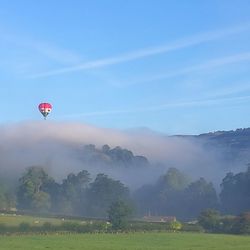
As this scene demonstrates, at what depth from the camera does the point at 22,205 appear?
611 feet

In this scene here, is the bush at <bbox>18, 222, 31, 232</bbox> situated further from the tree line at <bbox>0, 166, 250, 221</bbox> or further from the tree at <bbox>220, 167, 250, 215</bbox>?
the tree at <bbox>220, 167, 250, 215</bbox>

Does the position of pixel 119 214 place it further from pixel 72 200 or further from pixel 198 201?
pixel 198 201

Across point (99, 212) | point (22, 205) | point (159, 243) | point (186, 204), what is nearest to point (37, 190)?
point (22, 205)

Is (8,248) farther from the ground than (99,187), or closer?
closer

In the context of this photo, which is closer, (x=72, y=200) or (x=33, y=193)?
(x=33, y=193)

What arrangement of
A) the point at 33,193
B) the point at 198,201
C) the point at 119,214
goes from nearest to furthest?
the point at 119,214 → the point at 33,193 → the point at 198,201

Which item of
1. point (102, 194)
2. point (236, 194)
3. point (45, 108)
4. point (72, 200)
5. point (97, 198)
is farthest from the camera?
point (72, 200)

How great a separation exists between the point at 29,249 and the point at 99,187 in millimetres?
125854

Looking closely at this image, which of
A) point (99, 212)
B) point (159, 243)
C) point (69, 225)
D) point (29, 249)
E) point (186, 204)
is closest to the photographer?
point (29, 249)

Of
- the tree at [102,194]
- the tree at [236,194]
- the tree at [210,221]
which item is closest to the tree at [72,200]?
the tree at [102,194]

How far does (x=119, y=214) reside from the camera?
392ft

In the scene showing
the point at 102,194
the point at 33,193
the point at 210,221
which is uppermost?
the point at 33,193

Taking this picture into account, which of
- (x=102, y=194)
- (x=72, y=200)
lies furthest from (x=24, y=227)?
(x=72, y=200)

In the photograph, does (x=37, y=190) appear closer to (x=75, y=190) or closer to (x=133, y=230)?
(x=75, y=190)
